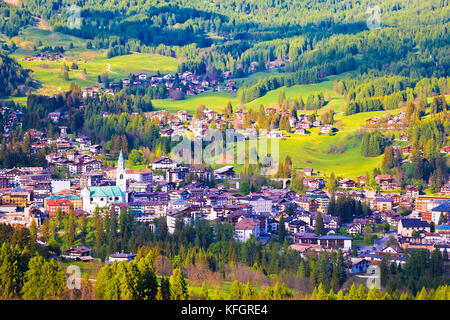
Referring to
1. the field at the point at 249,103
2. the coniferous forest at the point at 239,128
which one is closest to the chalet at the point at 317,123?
the coniferous forest at the point at 239,128

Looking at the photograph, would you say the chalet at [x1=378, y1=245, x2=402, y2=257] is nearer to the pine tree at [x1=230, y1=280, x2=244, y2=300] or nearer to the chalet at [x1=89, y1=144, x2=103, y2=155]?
the pine tree at [x1=230, y1=280, x2=244, y2=300]

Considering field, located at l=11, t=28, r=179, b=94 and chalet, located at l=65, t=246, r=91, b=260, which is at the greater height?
field, located at l=11, t=28, r=179, b=94

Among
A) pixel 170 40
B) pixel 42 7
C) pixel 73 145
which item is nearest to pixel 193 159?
pixel 73 145

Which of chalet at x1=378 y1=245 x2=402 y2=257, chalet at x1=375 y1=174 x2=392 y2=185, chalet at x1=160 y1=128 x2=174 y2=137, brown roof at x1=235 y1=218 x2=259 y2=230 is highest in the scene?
chalet at x1=160 y1=128 x2=174 y2=137

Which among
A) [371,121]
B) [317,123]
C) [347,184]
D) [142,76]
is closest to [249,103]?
[317,123]

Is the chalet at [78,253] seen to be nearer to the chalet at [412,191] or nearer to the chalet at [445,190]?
the chalet at [412,191]

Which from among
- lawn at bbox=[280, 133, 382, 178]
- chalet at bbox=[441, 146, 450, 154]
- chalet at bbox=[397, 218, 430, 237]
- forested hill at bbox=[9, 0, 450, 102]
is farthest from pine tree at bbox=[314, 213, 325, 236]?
forested hill at bbox=[9, 0, 450, 102]

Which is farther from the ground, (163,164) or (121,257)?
(163,164)

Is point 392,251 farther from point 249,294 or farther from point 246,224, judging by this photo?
point 249,294
